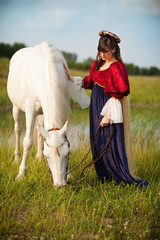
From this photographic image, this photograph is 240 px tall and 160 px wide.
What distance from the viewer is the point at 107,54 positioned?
3160mm

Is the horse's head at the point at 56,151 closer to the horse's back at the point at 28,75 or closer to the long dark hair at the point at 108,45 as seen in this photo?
the horse's back at the point at 28,75

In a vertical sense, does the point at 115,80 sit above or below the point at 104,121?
above

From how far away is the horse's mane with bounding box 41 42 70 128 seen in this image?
3.11m

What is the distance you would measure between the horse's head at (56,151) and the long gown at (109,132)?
0.65m

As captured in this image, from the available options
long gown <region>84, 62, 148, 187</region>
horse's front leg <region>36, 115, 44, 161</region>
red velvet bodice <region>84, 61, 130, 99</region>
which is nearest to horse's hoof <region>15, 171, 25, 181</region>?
horse's front leg <region>36, 115, 44, 161</region>

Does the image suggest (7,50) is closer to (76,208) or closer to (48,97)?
Result: (48,97)

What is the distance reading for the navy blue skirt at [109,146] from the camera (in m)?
3.29

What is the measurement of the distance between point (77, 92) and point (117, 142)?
2.87 feet

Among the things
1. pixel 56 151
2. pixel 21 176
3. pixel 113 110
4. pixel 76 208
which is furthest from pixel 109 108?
pixel 21 176

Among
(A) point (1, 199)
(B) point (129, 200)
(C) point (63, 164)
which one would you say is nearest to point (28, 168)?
(A) point (1, 199)

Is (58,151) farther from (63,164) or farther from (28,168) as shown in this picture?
(28,168)

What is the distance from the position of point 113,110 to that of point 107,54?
0.67m

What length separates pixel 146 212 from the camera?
2889 millimetres

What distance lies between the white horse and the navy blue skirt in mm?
370
